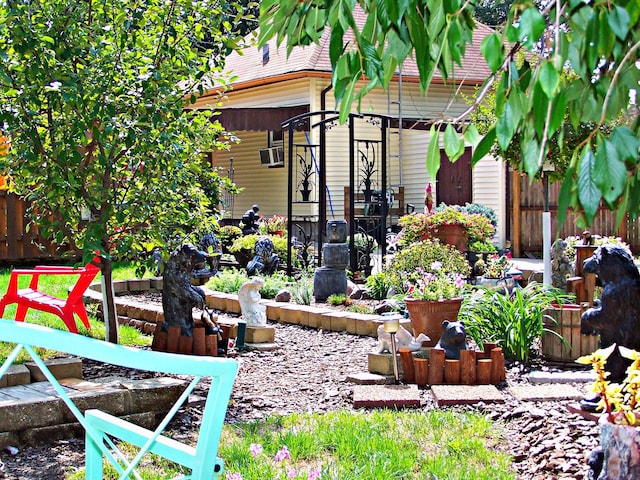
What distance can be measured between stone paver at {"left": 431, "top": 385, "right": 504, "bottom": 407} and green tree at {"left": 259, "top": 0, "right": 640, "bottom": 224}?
3441 mm

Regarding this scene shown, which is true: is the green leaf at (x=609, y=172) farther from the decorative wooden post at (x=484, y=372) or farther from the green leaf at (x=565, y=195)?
the decorative wooden post at (x=484, y=372)

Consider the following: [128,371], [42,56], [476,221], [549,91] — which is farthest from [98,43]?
[476,221]

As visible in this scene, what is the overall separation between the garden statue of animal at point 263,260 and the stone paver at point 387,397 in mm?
6309

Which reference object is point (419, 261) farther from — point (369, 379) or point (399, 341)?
point (369, 379)

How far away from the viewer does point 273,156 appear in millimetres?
22078

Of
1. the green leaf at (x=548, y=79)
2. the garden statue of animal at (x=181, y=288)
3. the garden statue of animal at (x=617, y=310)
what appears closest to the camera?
the green leaf at (x=548, y=79)

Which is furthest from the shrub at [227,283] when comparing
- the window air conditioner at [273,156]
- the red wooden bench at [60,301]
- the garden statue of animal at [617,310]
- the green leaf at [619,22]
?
the window air conditioner at [273,156]

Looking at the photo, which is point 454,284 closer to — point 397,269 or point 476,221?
point 397,269

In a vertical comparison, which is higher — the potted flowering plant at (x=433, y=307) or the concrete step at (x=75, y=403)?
the potted flowering plant at (x=433, y=307)

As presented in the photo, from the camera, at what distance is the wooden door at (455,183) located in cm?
2092

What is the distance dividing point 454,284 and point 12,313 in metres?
4.56

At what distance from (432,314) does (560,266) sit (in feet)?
8.86

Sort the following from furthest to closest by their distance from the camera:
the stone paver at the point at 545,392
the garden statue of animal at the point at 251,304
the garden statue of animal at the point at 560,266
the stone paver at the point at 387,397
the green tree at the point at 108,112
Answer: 1. the garden statue of animal at the point at 560,266
2. the garden statue of animal at the point at 251,304
3. the green tree at the point at 108,112
4. the stone paver at the point at 387,397
5. the stone paver at the point at 545,392

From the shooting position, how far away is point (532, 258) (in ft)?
56.3
